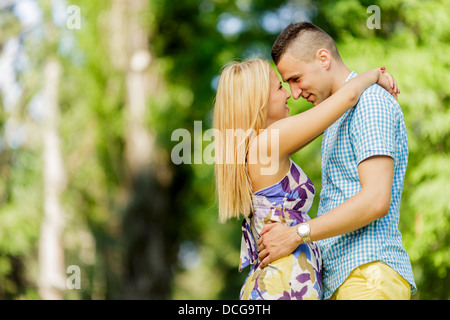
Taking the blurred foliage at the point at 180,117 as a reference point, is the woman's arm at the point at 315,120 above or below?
below

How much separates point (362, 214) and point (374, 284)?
264 mm

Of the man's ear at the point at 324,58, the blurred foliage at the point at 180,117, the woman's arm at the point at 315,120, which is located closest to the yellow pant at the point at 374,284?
the woman's arm at the point at 315,120

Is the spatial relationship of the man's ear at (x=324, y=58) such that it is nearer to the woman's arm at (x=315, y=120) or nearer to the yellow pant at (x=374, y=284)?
the woman's arm at (x=315, y=120)

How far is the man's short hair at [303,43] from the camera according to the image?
7.93 feet

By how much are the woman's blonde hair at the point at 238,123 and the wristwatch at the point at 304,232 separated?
255mm

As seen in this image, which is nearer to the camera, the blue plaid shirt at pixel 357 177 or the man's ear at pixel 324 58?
the blue plaid shirt at pixel 357 177

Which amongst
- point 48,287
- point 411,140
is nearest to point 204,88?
point 411,140

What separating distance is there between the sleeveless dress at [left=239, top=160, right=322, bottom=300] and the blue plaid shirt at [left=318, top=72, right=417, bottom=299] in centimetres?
9

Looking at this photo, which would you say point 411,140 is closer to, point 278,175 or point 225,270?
point 278,175

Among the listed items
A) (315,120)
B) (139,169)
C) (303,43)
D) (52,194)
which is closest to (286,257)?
(315,120)

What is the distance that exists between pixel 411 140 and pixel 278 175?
4.01 metres

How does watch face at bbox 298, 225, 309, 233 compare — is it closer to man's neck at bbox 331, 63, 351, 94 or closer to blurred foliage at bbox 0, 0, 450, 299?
man's neck at bbox 331, 63, 351, 94

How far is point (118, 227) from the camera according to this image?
34.2 feet

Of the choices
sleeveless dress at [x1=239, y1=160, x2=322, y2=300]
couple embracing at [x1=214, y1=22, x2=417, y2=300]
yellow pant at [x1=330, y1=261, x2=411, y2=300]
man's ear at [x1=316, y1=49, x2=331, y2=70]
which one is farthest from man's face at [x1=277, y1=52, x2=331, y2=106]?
yellow pant at [x1=330, y1=261, x2=411, y2=300]
